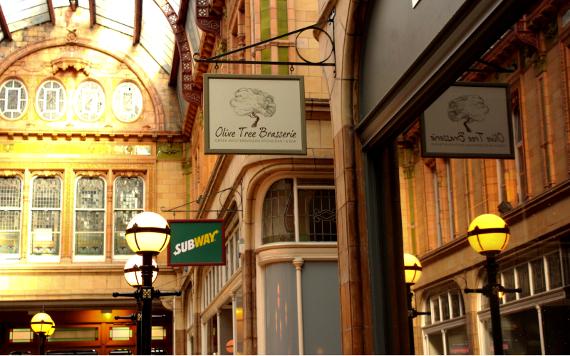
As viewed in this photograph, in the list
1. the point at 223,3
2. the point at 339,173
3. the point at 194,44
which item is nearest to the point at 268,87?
the point at 339,173

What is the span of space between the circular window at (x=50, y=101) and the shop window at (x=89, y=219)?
273 cm

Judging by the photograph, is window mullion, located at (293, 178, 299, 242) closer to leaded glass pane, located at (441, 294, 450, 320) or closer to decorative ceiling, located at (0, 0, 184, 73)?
leaded glass pane, located at (441, 294, 450, 320)

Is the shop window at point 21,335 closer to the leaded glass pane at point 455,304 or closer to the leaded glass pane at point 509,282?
the leaded glass pane at point 455,304

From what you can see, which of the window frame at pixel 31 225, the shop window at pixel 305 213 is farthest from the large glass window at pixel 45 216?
the shop window at pixel 305 213

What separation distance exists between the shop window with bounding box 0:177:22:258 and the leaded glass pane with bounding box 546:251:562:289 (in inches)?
1213

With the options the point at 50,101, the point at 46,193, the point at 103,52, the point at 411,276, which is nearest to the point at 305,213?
the point at 411,276

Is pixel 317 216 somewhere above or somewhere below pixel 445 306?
above

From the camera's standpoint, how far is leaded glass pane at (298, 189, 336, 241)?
17094 mm

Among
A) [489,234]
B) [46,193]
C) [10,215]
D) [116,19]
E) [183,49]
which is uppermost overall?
[116,19]

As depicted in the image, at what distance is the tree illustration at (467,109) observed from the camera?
7.96 metres

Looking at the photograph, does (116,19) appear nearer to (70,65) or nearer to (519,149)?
(70,65)

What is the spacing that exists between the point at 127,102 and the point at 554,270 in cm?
3241

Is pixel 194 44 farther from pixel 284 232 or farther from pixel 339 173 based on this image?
pixel 339 173

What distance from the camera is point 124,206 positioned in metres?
36.4
